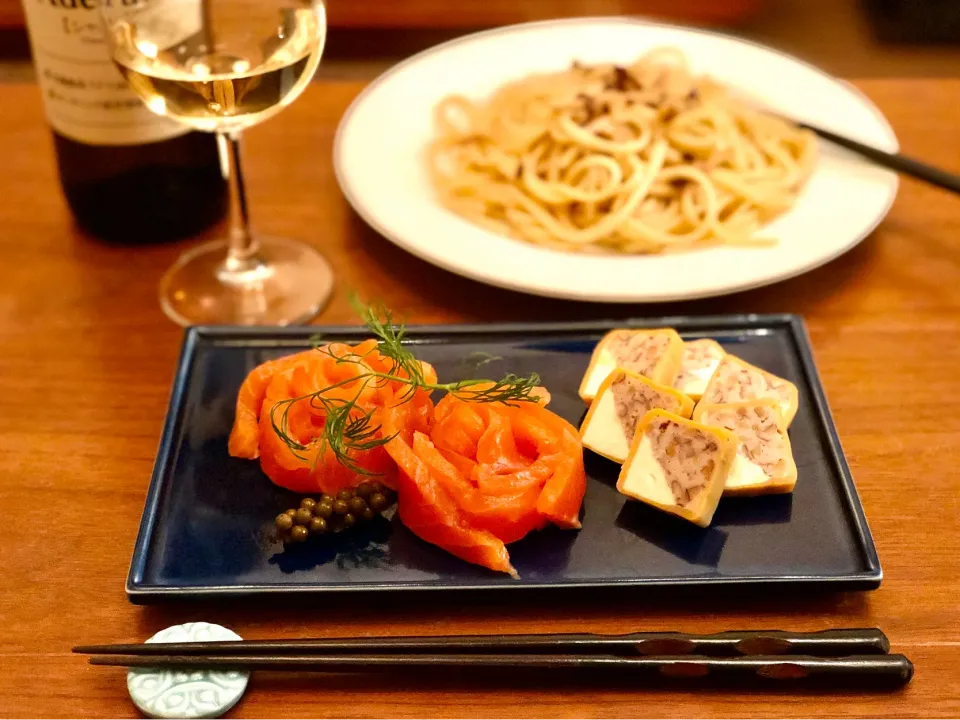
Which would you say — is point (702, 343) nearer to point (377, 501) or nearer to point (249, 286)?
point (377, 501)

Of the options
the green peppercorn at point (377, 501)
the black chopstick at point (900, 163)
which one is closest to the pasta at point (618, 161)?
the black chopstick at point (900, 163)

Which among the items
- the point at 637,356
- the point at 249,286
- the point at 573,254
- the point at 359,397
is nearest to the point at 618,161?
the point at 573,254

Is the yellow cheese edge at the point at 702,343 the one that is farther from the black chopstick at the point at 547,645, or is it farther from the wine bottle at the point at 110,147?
the wine bottle at the point at 110,147

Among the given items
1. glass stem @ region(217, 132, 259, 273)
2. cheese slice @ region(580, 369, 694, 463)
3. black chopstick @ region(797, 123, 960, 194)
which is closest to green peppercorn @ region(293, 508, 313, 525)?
cheese slice @ region(580, 369, 694, 463)

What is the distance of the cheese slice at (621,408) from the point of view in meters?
1.22

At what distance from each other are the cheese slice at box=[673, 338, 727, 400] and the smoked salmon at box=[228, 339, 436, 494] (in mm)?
344

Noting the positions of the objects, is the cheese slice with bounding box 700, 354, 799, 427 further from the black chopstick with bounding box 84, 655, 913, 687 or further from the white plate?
the black chopstick with bounding box 84, 655, 913, 687

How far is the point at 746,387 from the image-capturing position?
49.9 inches

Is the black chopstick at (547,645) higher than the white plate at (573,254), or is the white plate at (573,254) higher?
the white plate at (573,254)

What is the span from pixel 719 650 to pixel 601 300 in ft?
1.95

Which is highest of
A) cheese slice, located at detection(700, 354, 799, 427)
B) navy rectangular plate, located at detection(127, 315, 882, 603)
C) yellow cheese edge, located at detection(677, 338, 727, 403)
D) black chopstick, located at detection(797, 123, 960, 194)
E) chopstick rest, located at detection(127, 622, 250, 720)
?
black chopstick, located at detection(797, 123, 960, 194)

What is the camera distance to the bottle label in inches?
56.4

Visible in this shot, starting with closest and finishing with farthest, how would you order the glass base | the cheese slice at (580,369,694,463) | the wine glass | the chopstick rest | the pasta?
the chopstick rest → the cheese slice at (580,369,694,463) → the wine glass → the glass base → the pasta

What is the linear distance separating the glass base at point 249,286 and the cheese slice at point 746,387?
660mm
